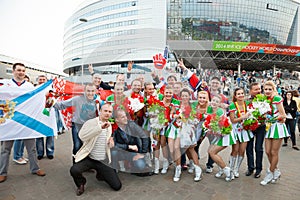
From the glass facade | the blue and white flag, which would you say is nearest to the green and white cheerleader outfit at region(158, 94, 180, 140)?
the blue and white flag

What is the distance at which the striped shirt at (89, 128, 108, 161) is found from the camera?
10.0 feet

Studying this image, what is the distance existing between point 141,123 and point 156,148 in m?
0.69

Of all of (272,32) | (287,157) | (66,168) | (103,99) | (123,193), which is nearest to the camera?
(123,193)

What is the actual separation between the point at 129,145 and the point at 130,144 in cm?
3

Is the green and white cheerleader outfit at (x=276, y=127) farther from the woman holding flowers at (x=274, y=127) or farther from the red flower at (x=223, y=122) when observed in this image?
the red flower at (x=223, y=122)

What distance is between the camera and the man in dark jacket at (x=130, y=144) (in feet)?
10.7

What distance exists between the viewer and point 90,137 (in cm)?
291

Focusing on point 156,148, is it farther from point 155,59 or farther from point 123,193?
point 155,59

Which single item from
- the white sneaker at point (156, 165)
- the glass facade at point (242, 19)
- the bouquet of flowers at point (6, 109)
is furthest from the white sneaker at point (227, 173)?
the glass facade at point (242, 19)

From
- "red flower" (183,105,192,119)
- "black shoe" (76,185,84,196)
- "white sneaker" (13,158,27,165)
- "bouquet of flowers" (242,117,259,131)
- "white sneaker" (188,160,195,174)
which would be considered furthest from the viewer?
"white sneaker" (13,158,27,165)

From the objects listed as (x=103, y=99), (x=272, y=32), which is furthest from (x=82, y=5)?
(x=103, y=99)

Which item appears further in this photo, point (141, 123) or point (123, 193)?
point (141, 123)

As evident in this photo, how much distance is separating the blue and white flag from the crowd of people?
0.56ft

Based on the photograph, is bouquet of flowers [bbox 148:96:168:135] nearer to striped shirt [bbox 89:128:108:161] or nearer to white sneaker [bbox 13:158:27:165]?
striped shirt [bbox 89:128:108:161]
